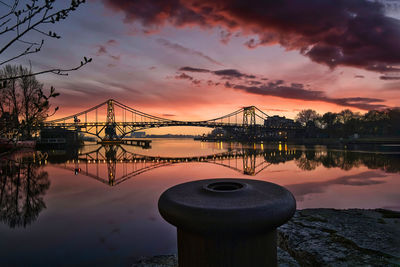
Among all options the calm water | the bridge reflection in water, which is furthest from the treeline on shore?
the calm water

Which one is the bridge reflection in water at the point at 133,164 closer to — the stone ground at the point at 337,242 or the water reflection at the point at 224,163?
the water reflection at the point at 224,163

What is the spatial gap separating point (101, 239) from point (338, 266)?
5121 mm

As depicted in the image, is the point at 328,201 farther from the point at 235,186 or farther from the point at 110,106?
A: the point at 110,106

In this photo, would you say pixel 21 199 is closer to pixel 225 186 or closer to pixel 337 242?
pixel 225 186

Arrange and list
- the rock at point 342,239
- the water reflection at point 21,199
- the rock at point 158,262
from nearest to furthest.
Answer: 1. the rock at point 342,239
2. the rock at point 158,262
3. the water reflection at point 21,199

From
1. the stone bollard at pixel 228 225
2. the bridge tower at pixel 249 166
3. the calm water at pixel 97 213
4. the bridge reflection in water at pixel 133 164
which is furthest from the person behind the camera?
the bridge tower at pixel 249 166

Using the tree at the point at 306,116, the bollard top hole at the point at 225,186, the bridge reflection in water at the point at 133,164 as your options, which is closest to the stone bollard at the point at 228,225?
the bollard top hole at the point at 225,186

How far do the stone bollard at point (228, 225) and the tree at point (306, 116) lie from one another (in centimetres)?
10579

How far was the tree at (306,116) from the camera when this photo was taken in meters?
98.4

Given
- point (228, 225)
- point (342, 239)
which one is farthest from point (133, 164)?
point (228, 225)

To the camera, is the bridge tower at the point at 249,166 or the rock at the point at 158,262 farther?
the bridge tower at the point at 249,166

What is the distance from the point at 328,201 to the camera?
874cm

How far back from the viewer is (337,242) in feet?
14.3

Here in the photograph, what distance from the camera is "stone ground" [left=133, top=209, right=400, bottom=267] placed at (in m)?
3.76
